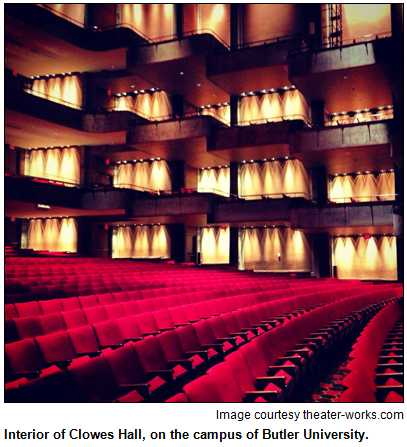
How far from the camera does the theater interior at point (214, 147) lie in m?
9.01

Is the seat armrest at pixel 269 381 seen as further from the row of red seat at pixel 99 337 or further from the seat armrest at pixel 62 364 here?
the seat armrest at pixel 62 364

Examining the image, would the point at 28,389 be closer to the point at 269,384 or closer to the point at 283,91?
the point at 269,384

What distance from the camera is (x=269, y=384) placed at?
6.98 feet

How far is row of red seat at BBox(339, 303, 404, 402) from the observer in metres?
1.77

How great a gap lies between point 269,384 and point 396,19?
8.70 m

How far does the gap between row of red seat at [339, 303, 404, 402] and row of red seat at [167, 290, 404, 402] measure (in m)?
0.33

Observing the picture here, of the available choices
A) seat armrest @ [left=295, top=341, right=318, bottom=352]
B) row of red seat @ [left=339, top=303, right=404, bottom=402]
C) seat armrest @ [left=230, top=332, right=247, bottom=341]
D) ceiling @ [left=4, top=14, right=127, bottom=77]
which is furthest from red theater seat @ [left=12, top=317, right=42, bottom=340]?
ceiling @ [left=4, top=14, right=127, bottom=77]

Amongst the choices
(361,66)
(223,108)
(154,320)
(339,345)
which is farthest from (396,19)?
(154,320)

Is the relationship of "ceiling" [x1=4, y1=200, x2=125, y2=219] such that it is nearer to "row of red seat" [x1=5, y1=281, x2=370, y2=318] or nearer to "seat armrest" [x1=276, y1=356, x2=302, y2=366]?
"row of red seat" [x1=5, y1=281, x2=370, y2=318]

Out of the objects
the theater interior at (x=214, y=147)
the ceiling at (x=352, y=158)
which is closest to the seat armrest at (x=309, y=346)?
the theater interior at (x=214, y=147)

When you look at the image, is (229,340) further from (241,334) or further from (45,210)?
(45,210)

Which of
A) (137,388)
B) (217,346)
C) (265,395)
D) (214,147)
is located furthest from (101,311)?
(214,147)

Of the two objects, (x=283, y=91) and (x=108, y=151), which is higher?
(x=283, y=91)

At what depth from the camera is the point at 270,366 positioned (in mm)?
2424
